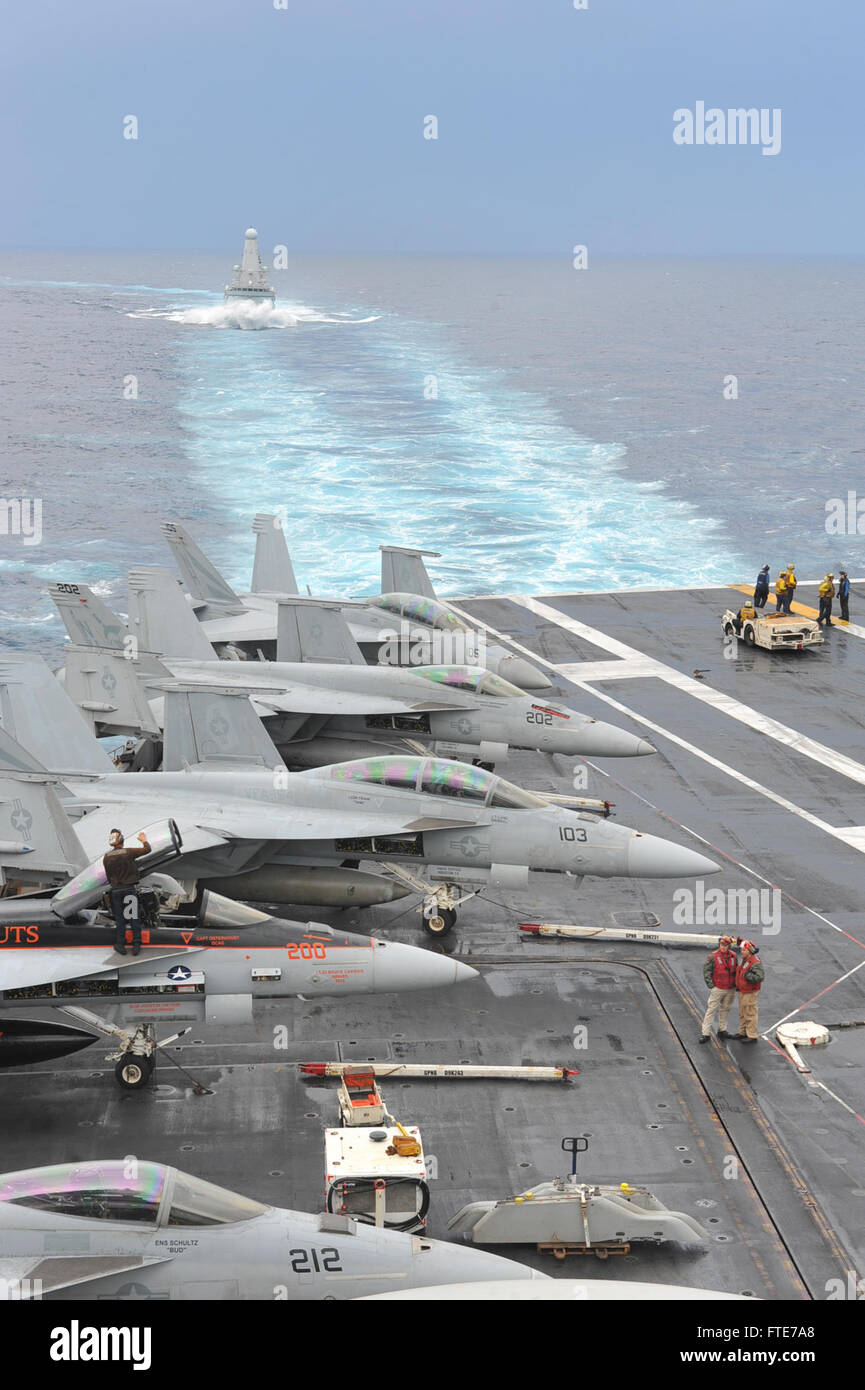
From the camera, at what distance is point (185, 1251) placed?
35.8 feet

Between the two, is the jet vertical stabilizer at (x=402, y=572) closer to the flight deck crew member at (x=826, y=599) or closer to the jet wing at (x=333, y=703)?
the jet wing at (x=333, y=703)

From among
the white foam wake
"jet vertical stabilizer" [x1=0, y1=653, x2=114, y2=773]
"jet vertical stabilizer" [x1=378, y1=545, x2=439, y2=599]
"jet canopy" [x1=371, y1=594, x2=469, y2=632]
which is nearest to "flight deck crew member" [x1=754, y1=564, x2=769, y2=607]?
"jet vertical stabilizer" [x1=378, y1=545, x2=439, y2=599]

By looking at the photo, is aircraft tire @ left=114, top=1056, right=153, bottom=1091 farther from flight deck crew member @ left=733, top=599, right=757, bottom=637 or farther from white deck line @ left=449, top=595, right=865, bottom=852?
flight deck crew member @ left=733, top=599, right=757, bottom=637

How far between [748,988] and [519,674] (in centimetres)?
1149

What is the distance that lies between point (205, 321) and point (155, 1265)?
144615mm

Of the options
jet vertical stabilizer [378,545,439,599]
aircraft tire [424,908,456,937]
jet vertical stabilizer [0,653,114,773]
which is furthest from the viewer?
jet vertical stabilizer [378,545,439,599]

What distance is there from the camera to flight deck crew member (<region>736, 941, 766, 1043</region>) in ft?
55.4

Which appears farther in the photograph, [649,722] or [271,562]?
[271,562]

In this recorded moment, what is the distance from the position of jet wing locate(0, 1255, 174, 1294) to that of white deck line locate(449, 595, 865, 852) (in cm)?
1628

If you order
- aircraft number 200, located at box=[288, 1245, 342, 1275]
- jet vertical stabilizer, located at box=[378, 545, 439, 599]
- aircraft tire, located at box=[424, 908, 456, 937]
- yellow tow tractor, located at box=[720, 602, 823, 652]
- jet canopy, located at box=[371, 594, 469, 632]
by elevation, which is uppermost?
jet vertical stabilizer, located at box=[378, 545, 439, 599]

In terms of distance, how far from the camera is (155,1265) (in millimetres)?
10852

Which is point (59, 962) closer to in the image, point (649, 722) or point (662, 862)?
point (662, 862)

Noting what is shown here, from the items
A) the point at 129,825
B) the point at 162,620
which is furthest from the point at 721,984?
the point at 162,620
